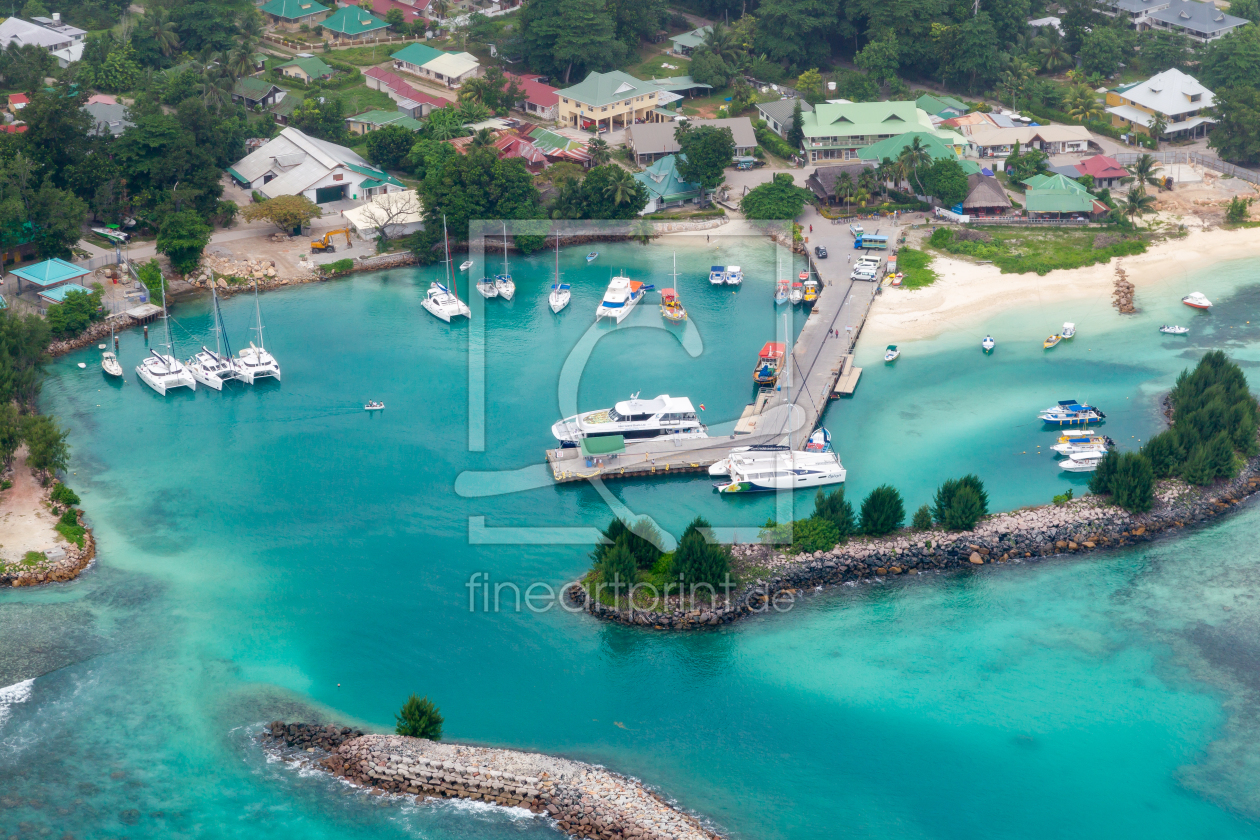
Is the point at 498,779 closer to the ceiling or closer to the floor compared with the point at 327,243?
closer to the floor

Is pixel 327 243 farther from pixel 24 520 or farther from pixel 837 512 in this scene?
pixel 837 512

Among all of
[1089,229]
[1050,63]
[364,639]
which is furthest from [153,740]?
[1050,63]

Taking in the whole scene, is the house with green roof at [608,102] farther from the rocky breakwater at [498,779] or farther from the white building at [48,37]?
the rocky breakwater at [498,779]

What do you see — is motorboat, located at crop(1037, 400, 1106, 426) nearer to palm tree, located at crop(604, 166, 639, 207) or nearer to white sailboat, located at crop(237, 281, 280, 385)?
palm tree, located at crop(604, 166, 639, 207)

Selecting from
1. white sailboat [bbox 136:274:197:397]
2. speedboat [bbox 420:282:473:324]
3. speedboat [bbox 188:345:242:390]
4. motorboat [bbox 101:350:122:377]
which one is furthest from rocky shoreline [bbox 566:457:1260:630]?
motorboat [bbox 101:350:122:377]

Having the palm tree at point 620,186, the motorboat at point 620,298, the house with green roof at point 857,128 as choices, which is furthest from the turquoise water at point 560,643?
the house with green roof at point 857,128

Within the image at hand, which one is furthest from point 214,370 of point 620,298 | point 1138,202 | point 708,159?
point 1138,202

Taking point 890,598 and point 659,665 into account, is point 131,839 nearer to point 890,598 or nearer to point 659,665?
point 659,665
